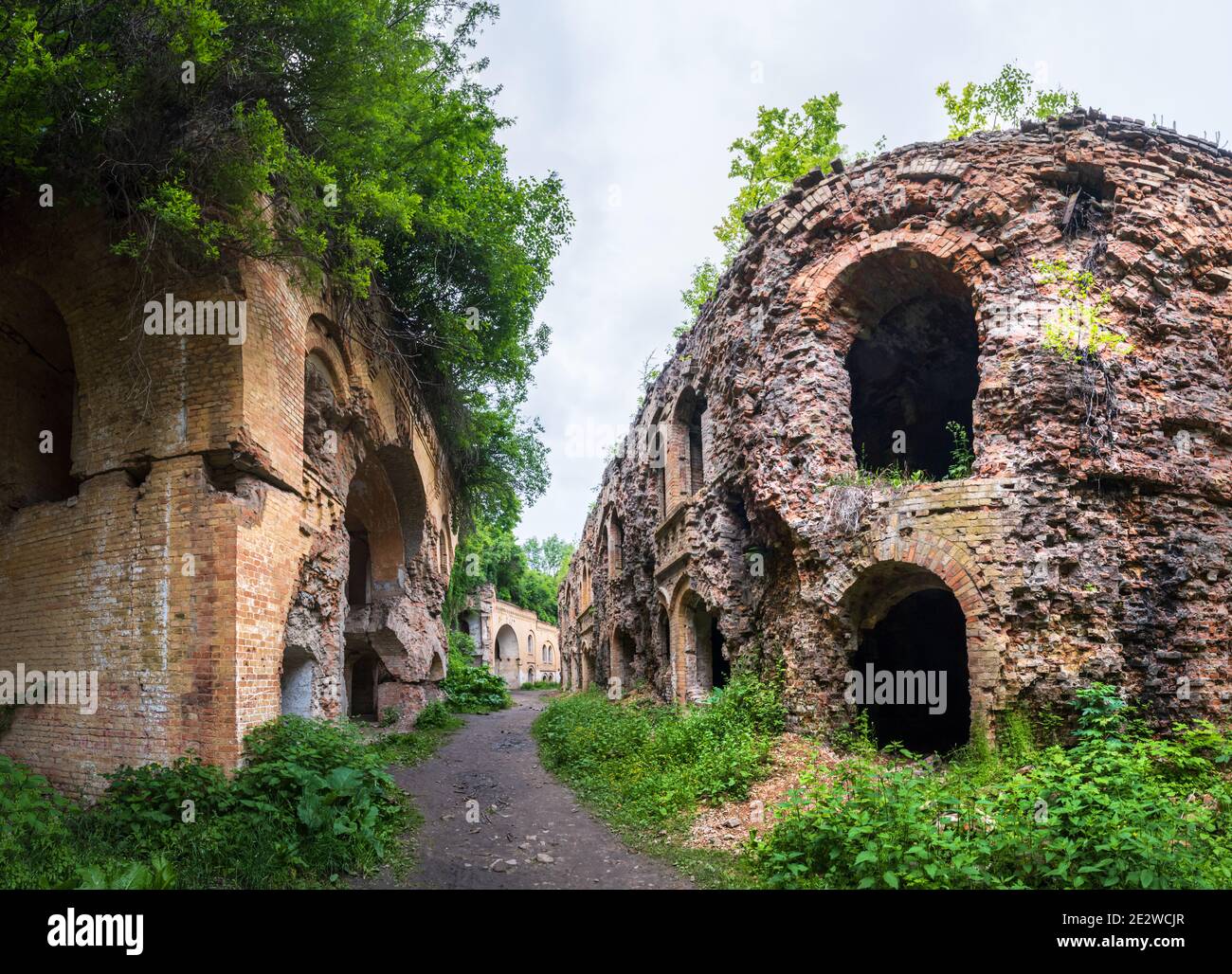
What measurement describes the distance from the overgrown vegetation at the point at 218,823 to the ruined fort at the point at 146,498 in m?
0.33

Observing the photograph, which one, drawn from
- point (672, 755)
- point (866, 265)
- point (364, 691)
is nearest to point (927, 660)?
point (672, 755)

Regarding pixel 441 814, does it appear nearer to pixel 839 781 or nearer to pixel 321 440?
pixel 839 781

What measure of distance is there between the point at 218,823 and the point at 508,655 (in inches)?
1508

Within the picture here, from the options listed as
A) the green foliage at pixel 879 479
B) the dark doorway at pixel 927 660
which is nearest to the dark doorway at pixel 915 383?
the green foliage at pixel 879 479

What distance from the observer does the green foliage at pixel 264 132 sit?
6441 millimetres

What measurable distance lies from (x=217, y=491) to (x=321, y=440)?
3.57m

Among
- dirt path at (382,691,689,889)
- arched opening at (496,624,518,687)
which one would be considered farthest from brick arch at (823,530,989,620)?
arched opening at (496,624,518,687)

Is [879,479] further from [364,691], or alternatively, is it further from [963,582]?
[364,691]

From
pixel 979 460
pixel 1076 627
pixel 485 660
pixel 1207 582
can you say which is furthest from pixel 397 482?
pixel 485 660

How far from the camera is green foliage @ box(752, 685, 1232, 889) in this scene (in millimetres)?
4992

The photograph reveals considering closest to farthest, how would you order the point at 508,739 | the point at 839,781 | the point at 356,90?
the point at 839,781, the point at 356,90, the point at 508,739

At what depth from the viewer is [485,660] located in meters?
35.7

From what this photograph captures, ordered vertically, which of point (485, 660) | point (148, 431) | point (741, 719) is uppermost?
point (148, 431)

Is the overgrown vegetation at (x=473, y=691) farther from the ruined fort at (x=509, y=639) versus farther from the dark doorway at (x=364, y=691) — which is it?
the ruined fort at (x=509, y=639)
